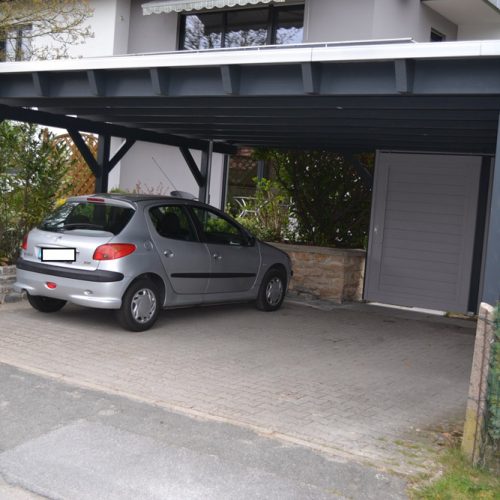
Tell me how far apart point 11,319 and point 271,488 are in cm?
548

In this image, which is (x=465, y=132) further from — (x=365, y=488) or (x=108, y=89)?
(x=365, y=488)

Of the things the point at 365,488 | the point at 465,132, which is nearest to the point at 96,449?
the point at 365,488

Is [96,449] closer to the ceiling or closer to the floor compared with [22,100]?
closer to the floor

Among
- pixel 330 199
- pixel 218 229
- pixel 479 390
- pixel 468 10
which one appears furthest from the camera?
pixel 468 10

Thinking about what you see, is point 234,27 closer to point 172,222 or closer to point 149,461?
point 172,222

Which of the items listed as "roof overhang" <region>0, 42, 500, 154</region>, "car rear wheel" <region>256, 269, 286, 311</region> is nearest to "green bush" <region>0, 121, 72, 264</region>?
"roof overhang" <region>0, 42, 500, 154</region>

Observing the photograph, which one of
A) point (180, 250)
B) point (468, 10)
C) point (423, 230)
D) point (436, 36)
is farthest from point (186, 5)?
point (180, 250)

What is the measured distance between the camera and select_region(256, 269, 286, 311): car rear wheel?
10.5m

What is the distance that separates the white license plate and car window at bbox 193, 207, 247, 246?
6.21ft

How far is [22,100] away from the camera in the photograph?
9.87 m

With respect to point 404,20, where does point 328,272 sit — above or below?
below

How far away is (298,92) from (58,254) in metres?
3.29

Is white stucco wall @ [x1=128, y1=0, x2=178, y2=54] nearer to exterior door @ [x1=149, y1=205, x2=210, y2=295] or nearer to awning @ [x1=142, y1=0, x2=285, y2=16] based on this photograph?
awning @ [x1=142, y1=0, x2=285, y2=16]

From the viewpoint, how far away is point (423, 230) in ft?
39.5
